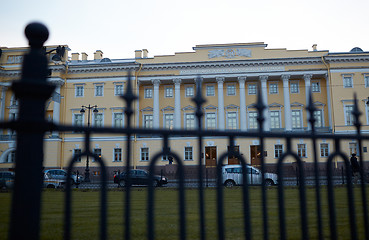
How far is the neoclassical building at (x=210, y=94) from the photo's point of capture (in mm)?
34656

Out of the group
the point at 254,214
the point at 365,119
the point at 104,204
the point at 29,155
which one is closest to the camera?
the point at 29,155

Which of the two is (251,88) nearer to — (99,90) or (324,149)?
(324,149)

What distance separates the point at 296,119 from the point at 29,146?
37471mm

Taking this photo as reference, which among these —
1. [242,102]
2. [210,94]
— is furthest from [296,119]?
[210,94]

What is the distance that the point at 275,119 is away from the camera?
121 ft

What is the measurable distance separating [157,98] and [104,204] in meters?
35.7

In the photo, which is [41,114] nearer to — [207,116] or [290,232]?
[290,232]

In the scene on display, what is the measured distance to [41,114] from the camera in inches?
64.7

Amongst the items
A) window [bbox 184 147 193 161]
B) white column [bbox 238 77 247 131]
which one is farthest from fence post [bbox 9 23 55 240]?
white column [bbox 238 77 247 131]

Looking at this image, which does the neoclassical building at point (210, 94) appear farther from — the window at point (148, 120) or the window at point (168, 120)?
the window at point (148, 120)

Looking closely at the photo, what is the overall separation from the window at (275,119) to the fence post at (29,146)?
119ft


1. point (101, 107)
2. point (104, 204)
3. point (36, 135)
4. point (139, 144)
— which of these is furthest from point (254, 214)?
point (101, 107)

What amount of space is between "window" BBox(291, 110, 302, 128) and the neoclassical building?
11cm

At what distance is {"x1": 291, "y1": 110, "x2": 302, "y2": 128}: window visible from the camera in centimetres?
3635
